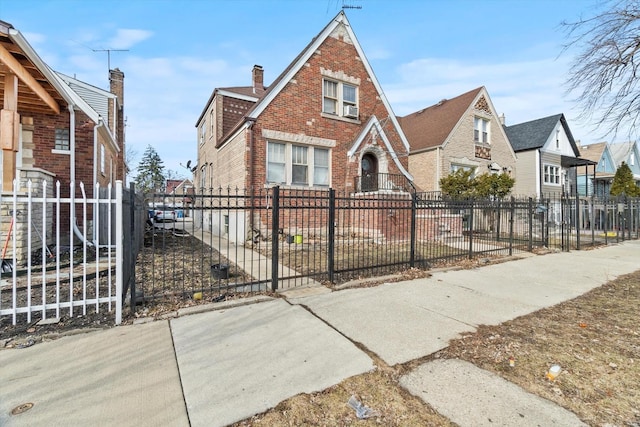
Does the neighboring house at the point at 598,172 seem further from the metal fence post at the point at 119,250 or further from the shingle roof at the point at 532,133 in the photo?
the metal fence post at the point at 119,250

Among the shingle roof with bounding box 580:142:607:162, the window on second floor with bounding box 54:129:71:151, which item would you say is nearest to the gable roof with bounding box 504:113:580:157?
the shingle roof with bounding box 580:142:607:162

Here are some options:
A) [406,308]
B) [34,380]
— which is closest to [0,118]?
[34,380]

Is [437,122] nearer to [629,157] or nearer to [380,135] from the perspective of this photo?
[380,135]

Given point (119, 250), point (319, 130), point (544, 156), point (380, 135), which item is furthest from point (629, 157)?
point (119, 250)

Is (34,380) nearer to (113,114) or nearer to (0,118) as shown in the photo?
(0,118)

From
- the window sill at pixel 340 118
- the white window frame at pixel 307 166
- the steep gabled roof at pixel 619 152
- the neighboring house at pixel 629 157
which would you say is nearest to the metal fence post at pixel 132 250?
the white window frame at pixel 307 166

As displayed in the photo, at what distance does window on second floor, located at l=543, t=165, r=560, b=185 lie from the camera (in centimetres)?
2286

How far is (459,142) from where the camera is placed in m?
18.7

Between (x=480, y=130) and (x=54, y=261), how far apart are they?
21910mm

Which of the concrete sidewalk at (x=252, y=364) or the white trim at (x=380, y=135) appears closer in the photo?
the concrete sidewalk at (x=252, y=364)

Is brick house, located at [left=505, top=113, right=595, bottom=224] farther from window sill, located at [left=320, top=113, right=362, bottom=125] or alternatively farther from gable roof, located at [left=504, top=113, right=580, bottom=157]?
window sill, located at [left=320, top=113, right=362, bottom=125]

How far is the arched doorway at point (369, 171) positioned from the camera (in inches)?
577

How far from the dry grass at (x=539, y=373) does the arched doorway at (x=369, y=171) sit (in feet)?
33.6

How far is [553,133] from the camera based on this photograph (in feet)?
75.4
